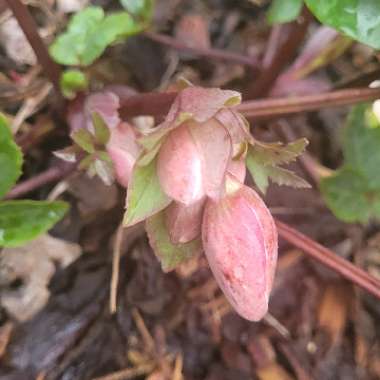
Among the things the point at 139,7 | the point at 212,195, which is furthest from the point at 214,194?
the point at 139,7

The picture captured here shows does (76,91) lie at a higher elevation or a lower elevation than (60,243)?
higher

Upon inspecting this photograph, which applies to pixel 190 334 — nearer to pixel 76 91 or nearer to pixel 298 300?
pixel 298 300

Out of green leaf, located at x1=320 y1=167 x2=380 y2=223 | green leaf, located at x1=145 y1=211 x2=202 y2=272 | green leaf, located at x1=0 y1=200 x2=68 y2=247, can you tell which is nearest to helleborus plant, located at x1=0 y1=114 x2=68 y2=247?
green leaf, located at x1=0 y1=200 x2=68 y2=247

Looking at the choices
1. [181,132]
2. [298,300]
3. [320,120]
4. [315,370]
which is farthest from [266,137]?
[181,132]

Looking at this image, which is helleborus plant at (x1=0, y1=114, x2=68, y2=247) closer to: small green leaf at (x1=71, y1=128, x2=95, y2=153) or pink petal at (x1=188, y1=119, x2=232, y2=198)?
small green leaf at (x1=71, y1=128, x2=95, y2=153)

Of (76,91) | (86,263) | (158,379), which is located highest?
(76,91)

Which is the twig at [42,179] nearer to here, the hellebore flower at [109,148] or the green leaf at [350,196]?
the hellebore flower at [109,148]

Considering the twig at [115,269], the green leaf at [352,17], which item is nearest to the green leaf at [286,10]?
the green leaf at [352,17]
